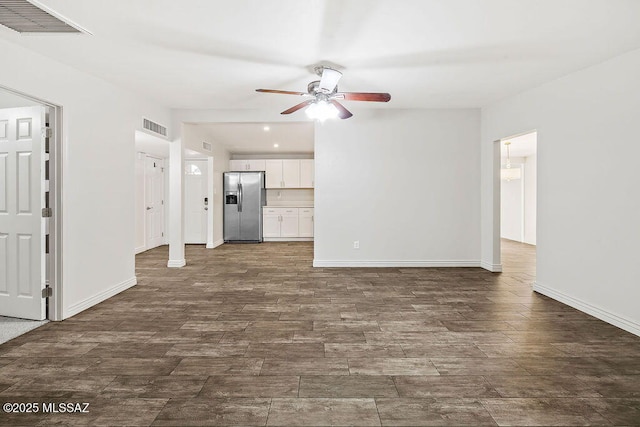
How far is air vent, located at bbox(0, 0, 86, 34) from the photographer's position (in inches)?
90.8

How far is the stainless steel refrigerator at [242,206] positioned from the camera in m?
8.86

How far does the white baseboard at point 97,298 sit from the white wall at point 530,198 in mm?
8770

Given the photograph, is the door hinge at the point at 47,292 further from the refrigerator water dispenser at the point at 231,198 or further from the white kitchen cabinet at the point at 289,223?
the white kitchen cabinet at the point at 289,223

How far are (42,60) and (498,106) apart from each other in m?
5.47

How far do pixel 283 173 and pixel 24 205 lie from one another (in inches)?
246

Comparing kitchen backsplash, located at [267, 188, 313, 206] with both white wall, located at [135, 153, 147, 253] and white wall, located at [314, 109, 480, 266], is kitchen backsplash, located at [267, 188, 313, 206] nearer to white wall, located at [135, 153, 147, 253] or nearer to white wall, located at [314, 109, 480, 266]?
white wall, located at [135, 153, 147, 253]

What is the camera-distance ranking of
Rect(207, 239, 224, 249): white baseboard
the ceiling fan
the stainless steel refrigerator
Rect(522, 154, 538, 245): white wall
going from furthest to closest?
the stainless steel refrigerator
Rect(522, 154, 538, 245): white wall
Rect(207, 239, 224, 249): white baseboard
the ceiling fan

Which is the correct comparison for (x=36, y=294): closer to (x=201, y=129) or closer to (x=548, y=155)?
(x=201, y=129)

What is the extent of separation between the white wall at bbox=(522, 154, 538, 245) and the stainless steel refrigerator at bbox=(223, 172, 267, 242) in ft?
22.5

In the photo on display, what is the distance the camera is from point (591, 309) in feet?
11.2

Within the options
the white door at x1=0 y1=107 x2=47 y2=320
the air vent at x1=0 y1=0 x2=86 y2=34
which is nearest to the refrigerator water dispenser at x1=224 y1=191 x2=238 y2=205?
the white door at x1=0 y1=107 x2=47 y2=320

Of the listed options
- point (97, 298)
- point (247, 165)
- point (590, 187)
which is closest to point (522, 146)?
point (590, 187)

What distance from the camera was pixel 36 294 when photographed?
3254 mm

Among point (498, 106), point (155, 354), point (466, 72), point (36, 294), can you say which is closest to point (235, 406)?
point (155, 354)
